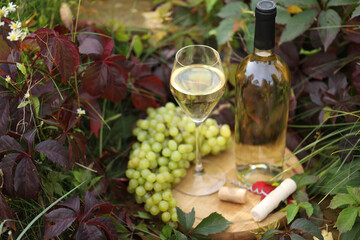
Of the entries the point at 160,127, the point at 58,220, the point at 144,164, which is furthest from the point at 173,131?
the point at 58,220

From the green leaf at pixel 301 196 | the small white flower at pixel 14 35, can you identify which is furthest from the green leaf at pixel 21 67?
the green leaf at pixel 301 196

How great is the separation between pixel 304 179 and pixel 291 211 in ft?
0.49

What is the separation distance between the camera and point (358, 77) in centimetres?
141

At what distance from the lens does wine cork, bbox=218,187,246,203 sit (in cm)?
133

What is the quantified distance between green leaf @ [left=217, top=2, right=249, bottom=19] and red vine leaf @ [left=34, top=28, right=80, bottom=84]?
0.64m

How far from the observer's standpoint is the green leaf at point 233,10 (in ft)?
5.28

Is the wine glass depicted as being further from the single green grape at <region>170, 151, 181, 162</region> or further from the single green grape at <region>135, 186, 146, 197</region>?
the single green grape at <region>135, 186, 146, 197</region>

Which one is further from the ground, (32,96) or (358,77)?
(32,96)

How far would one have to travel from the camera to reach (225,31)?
1587mm

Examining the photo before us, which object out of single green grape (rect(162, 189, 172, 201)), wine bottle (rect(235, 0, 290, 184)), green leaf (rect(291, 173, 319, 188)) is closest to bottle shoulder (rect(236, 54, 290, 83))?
wine bottle (rect(235, 0, 290, 184))

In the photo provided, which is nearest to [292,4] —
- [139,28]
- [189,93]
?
[189,93]

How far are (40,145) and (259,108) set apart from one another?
0.63 m

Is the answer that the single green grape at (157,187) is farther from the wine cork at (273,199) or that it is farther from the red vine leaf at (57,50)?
the red vine leaf at (57,50)

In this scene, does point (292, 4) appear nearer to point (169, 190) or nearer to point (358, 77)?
point (358, 77)
